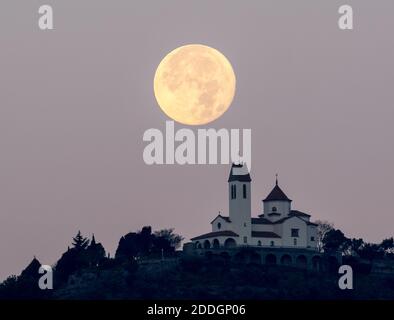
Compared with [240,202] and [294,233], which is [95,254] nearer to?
[240,202]

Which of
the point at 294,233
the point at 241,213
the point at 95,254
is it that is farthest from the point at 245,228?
the point at 95,254

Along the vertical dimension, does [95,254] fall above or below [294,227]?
below

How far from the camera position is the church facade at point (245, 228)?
195 meters

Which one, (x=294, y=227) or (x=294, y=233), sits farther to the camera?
(x=294, y=227)

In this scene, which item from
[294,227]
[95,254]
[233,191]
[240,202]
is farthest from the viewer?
[294,227]

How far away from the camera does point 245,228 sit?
196m

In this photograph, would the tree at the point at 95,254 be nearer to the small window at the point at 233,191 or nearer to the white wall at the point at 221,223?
the white wall at the point at 221,223

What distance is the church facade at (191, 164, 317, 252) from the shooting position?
19462cm

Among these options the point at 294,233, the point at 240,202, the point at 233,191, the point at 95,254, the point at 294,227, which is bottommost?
the point at 95,254

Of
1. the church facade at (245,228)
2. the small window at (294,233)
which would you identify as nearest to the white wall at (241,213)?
the church facade at (245,228)

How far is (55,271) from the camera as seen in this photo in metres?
198

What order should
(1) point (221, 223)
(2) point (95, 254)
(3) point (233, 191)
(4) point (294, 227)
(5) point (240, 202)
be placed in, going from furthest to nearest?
(4) point (294, 227) < (3) point (233, 191) < (1) point (221, 223) < (5) point (240, 202) < (2) point (95, 254)
